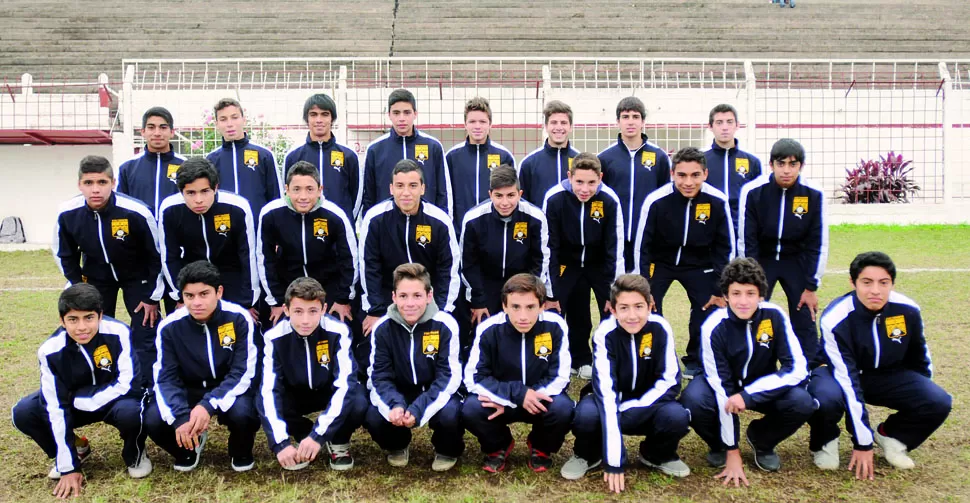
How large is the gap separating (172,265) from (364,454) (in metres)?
1.73

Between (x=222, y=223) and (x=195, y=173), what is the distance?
0.34 metres

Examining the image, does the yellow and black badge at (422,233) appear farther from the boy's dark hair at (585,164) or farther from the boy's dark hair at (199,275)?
the boy's dark hair at (199,275)

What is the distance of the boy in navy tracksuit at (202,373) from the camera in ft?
11.9

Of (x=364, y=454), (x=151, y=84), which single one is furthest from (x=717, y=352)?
(x=151, y=84)

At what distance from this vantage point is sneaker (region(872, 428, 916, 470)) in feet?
11.7

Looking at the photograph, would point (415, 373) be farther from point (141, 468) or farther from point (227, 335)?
point (141, 468)

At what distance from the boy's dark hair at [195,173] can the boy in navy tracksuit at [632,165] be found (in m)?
2.63

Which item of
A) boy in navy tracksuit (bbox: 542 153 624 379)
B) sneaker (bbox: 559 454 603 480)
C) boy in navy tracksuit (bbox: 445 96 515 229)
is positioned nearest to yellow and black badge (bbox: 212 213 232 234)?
boy in navy tracksuit (bbox: 445 96 515 229)

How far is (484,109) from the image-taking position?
5.47 meters

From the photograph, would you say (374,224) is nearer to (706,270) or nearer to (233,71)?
(706,270)

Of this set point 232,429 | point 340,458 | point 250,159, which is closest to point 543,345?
point 340,458

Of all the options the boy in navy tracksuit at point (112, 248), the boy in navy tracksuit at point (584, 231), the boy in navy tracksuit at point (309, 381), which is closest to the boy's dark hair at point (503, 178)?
the boy in navy tracksuit at point (584, 231)

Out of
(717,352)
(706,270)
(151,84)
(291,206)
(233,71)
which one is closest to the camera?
(717,352)

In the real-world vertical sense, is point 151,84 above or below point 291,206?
above
